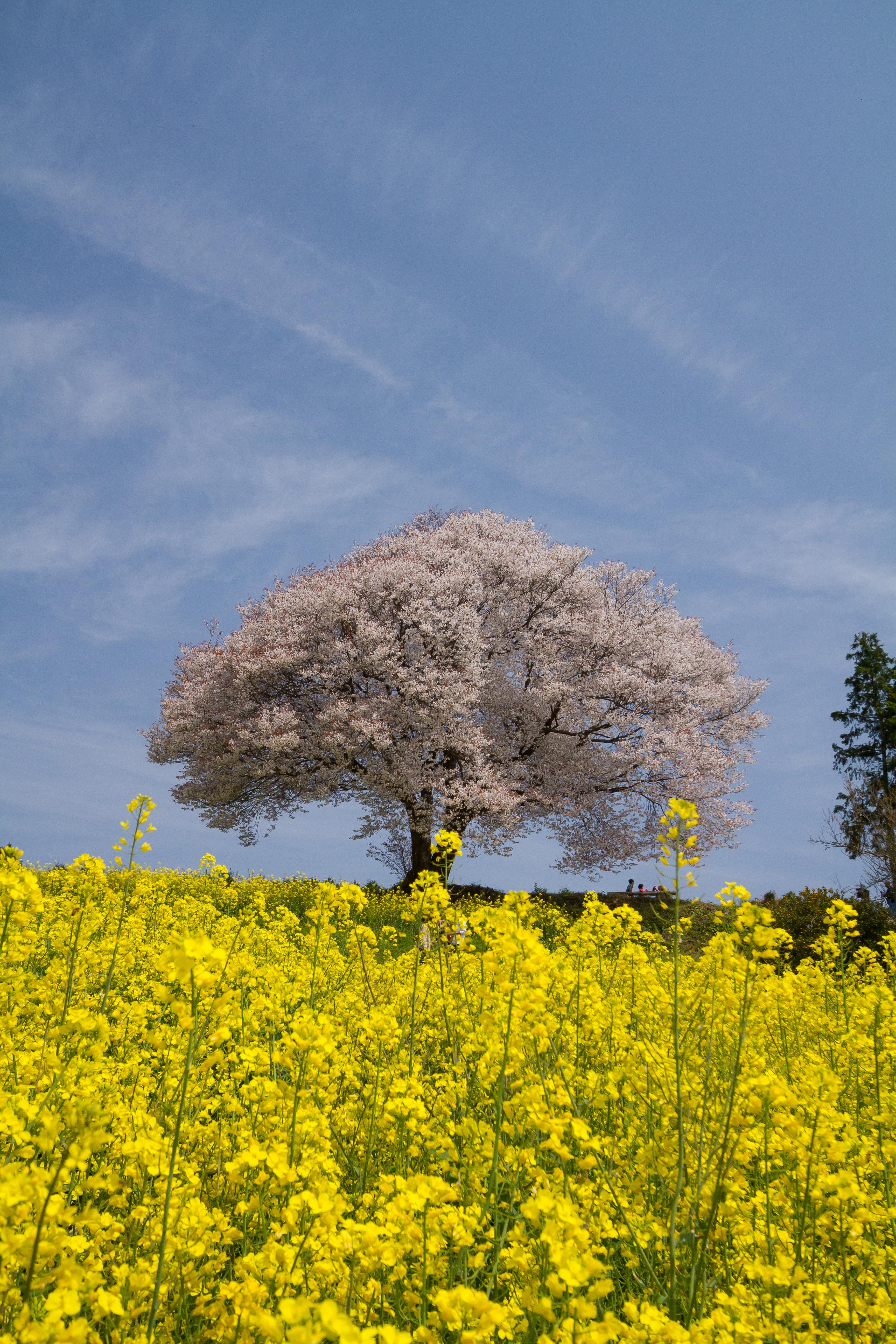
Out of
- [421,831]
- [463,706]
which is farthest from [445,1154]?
[421,831]

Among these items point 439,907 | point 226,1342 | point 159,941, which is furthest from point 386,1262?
point 159,941

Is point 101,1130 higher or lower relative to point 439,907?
lower

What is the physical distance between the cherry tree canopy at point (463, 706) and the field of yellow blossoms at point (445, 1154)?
11838mm

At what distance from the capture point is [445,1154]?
3.04 m

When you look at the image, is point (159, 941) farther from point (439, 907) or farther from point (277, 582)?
point (277, 582)

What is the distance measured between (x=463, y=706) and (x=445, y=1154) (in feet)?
45.7

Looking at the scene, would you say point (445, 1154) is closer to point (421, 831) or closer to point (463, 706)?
point (463, 706)

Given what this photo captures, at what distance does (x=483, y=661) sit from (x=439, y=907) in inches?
543

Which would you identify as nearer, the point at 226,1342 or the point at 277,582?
the point at 226,1342

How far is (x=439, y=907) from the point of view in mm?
5043

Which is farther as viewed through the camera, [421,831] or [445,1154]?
[421,831]

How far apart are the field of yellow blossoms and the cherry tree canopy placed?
38.8 feet

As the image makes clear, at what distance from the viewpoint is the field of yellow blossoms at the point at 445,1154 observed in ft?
6.53

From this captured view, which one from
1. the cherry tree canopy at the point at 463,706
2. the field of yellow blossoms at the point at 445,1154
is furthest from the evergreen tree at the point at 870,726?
the field of yellow blossoms at the point at 445,1154
